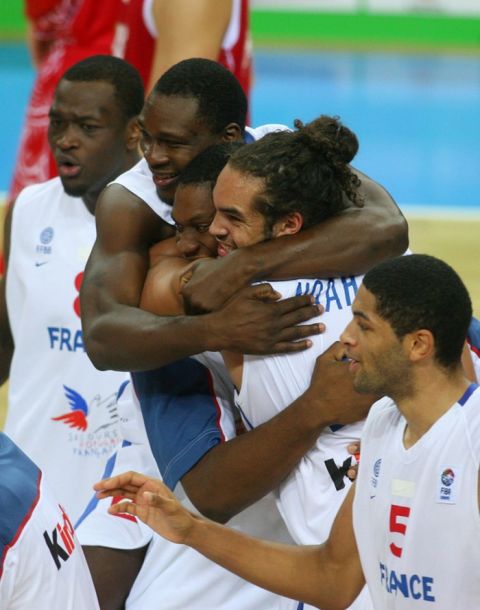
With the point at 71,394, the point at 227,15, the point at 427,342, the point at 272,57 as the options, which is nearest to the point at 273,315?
the point at 427,342

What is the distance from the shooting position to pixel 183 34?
161 inches

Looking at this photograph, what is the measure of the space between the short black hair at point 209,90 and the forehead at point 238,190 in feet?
1.07

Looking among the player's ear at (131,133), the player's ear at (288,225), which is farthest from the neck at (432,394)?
the player's ear at (131,133)

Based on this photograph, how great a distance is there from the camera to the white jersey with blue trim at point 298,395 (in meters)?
2.74

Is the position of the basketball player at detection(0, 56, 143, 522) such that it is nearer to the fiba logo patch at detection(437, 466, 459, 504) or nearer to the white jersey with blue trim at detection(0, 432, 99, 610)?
the white jersey with blue trim at detection(0, 432, 99, 610)

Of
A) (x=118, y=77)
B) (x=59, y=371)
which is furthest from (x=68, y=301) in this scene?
(x=118, y=77)

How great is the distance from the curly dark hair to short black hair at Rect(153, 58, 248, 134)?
10.1 inches

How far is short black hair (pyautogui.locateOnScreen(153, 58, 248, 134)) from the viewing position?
2986 mm

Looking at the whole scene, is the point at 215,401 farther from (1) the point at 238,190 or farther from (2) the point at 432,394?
(2) the point at 432,394

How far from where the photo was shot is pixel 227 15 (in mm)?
4254

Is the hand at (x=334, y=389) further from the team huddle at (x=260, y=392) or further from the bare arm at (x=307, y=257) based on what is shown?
the bare arm at (x=307, y=257)

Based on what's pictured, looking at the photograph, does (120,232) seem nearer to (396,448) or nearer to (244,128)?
(244,128)

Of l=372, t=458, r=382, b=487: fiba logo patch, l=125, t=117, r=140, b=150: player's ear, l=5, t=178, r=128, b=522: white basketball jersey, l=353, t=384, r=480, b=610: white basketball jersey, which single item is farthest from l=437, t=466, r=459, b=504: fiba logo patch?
l=125, t=117, r=140, b=150: player's ear

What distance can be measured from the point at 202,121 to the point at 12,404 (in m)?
1.35
